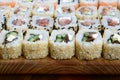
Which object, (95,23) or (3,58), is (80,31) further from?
(3,58)

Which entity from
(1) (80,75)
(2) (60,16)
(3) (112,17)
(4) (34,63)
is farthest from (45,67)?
(3) (112,17)

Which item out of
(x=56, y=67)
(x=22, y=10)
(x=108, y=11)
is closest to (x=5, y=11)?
(x=22, y=10)

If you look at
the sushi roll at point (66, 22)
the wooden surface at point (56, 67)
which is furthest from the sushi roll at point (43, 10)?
the wooden surface at point (56, 67)

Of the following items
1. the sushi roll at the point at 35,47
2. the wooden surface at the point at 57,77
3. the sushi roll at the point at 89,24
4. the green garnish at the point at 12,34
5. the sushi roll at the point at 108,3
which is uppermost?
the sushi roll at the point at 108,3

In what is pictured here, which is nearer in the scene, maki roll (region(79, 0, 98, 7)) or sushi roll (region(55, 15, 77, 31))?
sushi roll (region(55, 15, 77, 31))

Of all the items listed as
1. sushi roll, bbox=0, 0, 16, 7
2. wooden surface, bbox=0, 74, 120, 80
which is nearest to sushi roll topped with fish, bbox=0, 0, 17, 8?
sushi roll, bbox=0, 0, 16, 7

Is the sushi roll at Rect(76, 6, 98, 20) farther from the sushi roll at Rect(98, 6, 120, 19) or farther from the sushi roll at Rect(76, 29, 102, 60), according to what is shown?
the sushi roll at Rect(76, 29, 102, 60)

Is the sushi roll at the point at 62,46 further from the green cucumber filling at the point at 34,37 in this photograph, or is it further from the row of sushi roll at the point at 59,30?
the green cucumber filling at the point at 34,37
